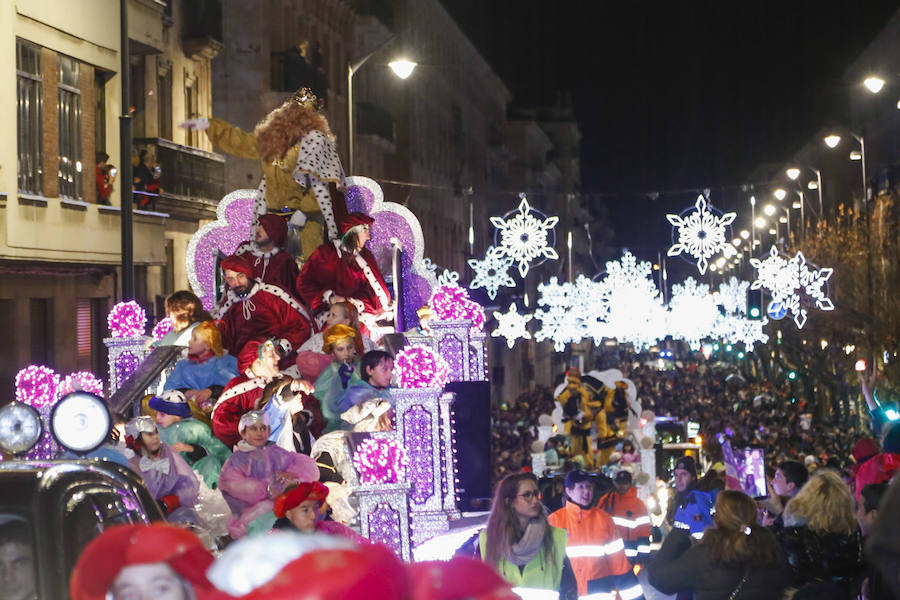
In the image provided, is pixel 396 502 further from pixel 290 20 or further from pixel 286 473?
pixel 290 20

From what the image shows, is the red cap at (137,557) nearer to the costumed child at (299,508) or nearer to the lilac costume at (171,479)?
the costumed child at (299,508)

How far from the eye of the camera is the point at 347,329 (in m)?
11.4

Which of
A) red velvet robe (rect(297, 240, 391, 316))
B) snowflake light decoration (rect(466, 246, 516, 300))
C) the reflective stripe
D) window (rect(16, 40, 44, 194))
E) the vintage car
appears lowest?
the reflective stripe

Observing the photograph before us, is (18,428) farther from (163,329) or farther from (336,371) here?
(163,329)

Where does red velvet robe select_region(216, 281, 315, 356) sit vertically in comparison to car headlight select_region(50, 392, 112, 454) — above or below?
above

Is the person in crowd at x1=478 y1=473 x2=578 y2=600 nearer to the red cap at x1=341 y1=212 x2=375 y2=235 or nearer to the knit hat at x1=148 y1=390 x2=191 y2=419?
the knit hat at x1=148 y1=390 x2=191 y2=419

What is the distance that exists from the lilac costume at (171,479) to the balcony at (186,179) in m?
17.1

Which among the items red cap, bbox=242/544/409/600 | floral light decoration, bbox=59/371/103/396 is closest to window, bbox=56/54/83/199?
floral light decoration, bbox=59/371/103/396

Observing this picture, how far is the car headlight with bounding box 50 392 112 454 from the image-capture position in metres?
7.29

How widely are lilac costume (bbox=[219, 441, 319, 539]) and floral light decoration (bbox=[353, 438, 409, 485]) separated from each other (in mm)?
357

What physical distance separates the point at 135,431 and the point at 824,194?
69.0 metres

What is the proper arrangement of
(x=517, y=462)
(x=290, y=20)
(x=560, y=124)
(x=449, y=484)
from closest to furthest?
(x=449, y=484), (x=517, y=462), (x=290, y=20), (x=560, y=124)

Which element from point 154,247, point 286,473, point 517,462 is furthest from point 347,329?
point 154,247

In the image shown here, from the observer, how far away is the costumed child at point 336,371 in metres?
11.2
